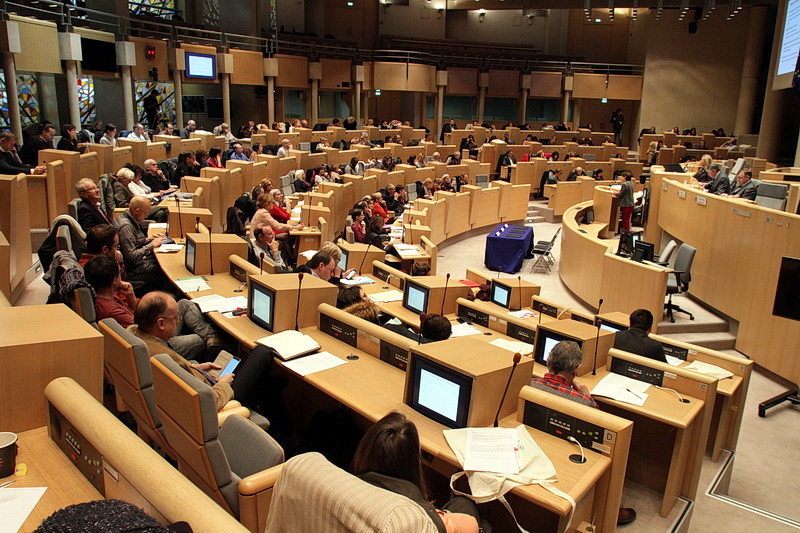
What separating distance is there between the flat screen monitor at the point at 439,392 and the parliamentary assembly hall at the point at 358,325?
2 centimetres

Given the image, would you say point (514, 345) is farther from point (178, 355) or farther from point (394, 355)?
point (178, 355)

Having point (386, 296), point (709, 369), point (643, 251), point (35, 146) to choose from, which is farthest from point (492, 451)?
point (35, 146)

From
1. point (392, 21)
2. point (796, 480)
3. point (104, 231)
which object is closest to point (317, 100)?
point (392, 21)

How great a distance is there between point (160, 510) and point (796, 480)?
528 cm

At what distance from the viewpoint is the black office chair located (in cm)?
795

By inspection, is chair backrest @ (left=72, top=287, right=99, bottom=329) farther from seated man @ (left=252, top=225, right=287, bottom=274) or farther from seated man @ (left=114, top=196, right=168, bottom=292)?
seated man @ (left=252, top=225, right=287, bottom=274)

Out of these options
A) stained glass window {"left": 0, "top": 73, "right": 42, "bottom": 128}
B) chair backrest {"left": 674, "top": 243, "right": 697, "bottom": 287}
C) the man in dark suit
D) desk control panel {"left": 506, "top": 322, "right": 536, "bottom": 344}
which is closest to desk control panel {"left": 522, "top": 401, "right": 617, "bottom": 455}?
desk control panel {"left": 506, "top": 322, "right": 536, "bottom": 344}

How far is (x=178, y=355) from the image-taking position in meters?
3.29

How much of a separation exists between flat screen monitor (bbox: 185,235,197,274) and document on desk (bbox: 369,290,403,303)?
1659 millimetres

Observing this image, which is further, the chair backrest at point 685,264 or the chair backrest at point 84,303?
the chair backrest at point 685,264

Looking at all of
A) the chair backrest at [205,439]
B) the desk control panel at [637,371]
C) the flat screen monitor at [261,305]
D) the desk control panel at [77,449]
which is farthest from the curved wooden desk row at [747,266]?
the desk control panel at [77,449]

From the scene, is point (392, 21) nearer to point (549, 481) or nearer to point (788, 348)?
point (788, 348)

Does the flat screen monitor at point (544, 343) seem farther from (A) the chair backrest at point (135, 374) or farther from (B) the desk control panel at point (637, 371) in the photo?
(A) the chair backrest at point (135, 374)

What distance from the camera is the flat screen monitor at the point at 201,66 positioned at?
1595 centimetres
